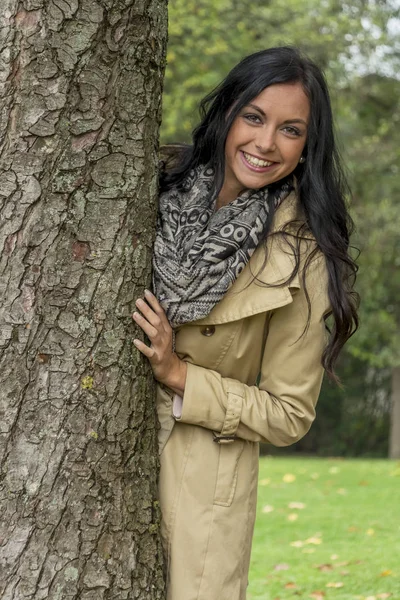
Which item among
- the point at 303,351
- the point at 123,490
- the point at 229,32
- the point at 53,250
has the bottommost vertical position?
the point at 123,490

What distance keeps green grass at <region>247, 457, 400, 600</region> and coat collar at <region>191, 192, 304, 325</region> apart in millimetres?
2704

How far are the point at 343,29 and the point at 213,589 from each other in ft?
39.7

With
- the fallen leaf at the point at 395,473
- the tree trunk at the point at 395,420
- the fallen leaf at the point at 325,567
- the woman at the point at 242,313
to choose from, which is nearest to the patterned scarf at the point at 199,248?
the woman at the point at 242,313

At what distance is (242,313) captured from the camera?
104 inches

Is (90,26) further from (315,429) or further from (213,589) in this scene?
(315,429)

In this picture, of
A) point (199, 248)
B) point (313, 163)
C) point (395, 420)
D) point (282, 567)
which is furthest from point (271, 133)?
point (395, 420)

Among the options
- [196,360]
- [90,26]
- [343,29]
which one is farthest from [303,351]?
[343,29]

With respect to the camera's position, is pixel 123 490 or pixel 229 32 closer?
pixel 123 490

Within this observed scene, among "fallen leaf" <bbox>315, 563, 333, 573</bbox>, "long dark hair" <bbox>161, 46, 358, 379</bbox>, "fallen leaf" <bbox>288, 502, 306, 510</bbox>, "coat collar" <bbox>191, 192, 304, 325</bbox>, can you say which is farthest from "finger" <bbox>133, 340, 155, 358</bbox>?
"fallen leaf" <bbox>288, 502, 306, 510</bbox>

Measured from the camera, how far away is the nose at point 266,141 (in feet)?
8.97

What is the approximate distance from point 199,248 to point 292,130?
1.71 feet

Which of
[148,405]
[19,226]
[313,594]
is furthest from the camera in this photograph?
[313,594]

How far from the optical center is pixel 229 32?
13.8m

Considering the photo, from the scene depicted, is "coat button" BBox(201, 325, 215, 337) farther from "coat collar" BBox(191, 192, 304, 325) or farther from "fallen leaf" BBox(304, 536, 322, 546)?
"fallen leaf" BBox(304, 536, 322, 546)
